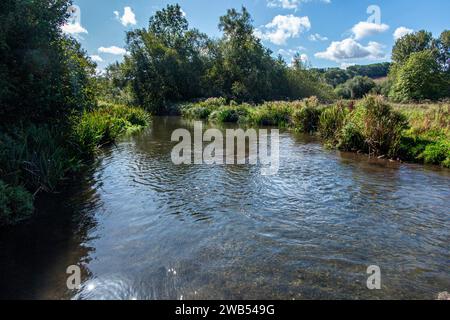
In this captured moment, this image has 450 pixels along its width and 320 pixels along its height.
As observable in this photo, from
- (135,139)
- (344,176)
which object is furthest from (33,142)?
(135,139)

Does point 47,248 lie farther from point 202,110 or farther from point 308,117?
point 202,110

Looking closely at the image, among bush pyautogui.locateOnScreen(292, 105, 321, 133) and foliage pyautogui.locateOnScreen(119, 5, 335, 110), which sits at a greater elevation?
foliage pyautogui.locateOnScreen(119, 5, 335, 110)

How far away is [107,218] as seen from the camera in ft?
23.3

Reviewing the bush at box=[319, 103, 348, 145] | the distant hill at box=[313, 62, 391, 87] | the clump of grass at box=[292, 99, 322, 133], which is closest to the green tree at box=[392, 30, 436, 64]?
the distant hill at box=[313, 62, 391, 87]

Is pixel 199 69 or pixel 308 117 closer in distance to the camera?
pixel 308 117

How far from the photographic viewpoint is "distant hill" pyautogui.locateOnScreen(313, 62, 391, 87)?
100438mm

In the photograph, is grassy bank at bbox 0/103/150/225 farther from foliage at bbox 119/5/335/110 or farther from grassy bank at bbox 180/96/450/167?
foliage at bbox 119/5/335/110

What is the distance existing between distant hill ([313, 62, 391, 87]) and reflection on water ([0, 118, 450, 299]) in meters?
95.9

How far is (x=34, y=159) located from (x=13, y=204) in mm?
1971

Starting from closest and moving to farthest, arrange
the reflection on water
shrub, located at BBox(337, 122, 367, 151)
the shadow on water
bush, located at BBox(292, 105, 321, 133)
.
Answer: the shadow on water, the reflection on water, shrub, located at BBox(337, 122, 367, 151), bush, located at BBox(292, 105, 321, 133)

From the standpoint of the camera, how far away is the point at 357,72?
108312 millimetres

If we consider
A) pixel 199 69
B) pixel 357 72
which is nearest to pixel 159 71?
pixel 199 69

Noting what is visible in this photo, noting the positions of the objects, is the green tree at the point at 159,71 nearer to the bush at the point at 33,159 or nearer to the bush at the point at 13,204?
the bush at the point at 33,159
